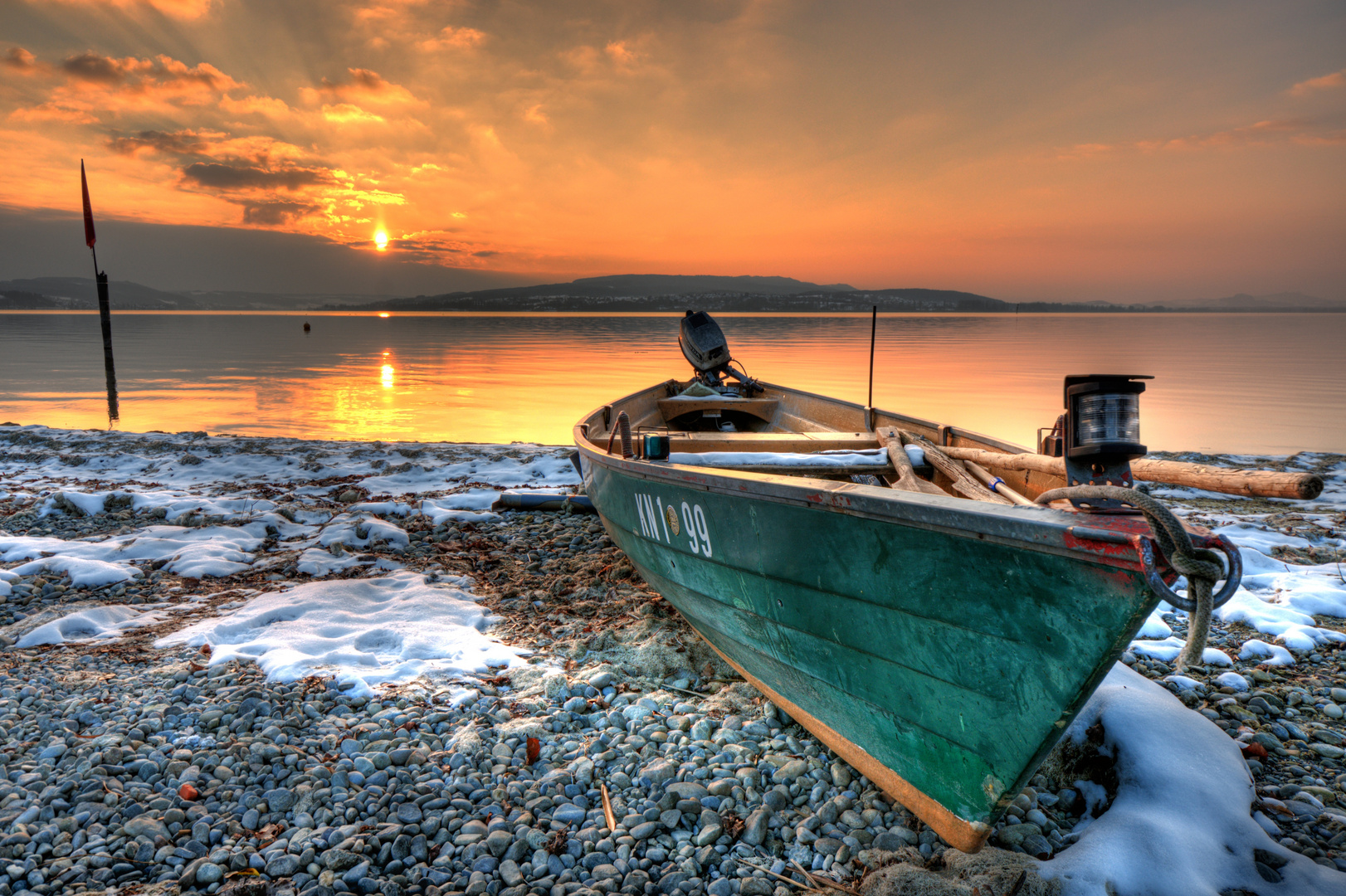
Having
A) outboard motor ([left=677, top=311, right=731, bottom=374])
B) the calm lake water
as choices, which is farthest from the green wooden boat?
the calm lake water

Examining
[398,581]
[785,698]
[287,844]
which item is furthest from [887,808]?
[398,581]

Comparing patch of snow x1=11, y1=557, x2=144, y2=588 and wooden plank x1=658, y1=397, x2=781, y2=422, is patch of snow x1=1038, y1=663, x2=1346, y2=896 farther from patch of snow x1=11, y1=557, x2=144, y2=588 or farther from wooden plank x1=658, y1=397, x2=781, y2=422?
patch of snow x1=11, y1=557, x2=144, y2=588

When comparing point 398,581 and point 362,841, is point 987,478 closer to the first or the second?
point 362,841

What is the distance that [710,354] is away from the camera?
508 inches

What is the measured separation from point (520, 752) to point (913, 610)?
94.7 inches

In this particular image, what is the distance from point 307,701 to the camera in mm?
4156

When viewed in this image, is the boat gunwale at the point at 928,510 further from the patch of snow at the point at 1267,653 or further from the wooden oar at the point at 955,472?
the patch of snow at the point at 1267,653

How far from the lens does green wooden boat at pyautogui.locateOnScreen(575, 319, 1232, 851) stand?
2387 millimetres

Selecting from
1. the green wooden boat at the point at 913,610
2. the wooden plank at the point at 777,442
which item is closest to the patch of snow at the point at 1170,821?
the green wooden boat at the point at 913,610

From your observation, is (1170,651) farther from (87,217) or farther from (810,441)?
(87,217)

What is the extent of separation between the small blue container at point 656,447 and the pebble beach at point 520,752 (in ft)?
5.19

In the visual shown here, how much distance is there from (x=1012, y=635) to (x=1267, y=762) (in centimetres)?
255

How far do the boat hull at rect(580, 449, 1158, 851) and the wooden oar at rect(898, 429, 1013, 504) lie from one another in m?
1.41

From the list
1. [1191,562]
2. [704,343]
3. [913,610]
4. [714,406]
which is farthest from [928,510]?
[704,343]
